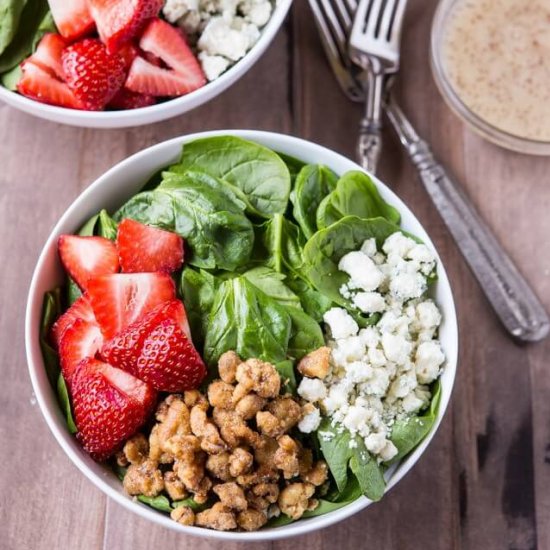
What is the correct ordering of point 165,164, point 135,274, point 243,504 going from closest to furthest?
point 243,504
point 135,274
point 165,164

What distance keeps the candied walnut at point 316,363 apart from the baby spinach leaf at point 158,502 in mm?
316

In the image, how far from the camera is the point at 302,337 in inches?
59.7

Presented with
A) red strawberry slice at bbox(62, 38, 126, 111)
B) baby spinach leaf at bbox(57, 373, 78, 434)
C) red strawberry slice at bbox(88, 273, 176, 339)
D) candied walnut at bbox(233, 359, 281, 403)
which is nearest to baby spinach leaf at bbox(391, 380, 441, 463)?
candied walnut at bbox(233, 359, 281, 403)

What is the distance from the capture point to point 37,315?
157cm

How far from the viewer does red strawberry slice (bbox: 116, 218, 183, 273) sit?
153 centimetres

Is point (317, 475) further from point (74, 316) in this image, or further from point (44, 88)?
point (44, 88)

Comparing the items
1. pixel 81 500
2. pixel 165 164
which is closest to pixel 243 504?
pixel 81 500

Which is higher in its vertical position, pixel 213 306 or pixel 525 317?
pixel 213 306

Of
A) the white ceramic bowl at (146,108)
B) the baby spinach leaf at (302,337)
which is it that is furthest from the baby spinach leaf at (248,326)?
the white ceramic bowl at (146,108)

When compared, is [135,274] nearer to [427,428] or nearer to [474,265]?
[427,428]

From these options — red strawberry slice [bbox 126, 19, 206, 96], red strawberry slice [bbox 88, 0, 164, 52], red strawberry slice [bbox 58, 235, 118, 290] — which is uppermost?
red strawberry slice [bbox 88, 0, 164, 52]

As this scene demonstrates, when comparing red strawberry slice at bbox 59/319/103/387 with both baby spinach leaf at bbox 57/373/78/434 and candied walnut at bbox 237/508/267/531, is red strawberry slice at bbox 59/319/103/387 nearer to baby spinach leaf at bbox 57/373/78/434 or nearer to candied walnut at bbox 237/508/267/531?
baby spinach leaf at bbox 57/373/78/434

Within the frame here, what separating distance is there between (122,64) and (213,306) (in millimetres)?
544

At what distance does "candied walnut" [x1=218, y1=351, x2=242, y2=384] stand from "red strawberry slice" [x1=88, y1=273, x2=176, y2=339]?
15 cm
